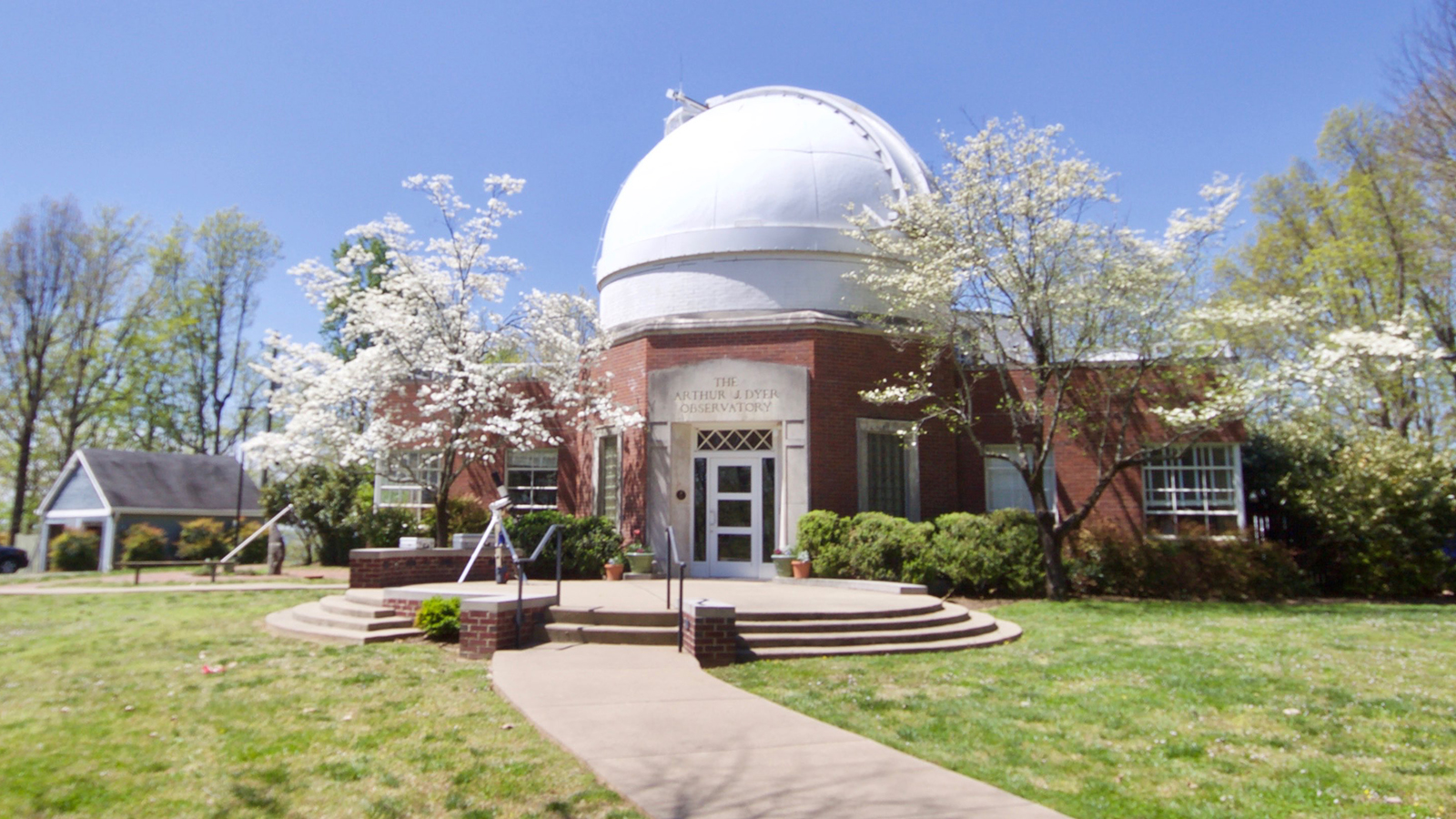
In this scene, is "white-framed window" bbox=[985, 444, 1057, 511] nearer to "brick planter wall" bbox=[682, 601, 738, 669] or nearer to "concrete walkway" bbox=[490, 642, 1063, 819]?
"brick planter wall" bbox=[682, 601, 738, 669]

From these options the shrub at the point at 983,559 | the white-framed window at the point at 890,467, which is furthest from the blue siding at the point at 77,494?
the shrub at the point at 983,559

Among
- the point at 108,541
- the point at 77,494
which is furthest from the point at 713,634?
the point at 77,494

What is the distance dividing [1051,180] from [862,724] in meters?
10.4

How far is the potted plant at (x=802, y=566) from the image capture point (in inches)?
597

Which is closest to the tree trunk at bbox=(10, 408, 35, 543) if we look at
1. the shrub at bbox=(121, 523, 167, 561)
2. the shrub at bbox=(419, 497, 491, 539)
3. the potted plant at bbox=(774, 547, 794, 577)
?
the shrub at bbox=(121, 523, 167, 561)

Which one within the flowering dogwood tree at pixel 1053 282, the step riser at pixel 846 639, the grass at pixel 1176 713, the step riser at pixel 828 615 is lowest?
the grass at pixel 1176 713

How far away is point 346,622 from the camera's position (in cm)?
1058

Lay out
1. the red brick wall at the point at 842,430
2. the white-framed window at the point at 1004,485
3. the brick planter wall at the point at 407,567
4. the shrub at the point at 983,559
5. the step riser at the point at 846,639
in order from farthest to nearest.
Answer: the white-framed window at the point at 1004,485, the red brick wall at the point at 842,430, the shrub at the point at 983,559, the brick planter wall at the point at 407,567, the step riser at the point at 846,639

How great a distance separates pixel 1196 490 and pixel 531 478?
12.6 metres

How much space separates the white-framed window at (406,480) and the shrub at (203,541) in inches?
311

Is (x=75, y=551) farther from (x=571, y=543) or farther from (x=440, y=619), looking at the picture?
(x=440, y=619)

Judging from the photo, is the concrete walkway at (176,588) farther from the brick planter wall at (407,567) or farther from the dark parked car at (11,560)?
the dark parked car at (11,560)

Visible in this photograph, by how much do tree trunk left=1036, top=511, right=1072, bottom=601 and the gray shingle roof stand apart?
84.1ft

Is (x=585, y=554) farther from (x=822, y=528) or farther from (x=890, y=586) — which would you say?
(x=890, y=586)
